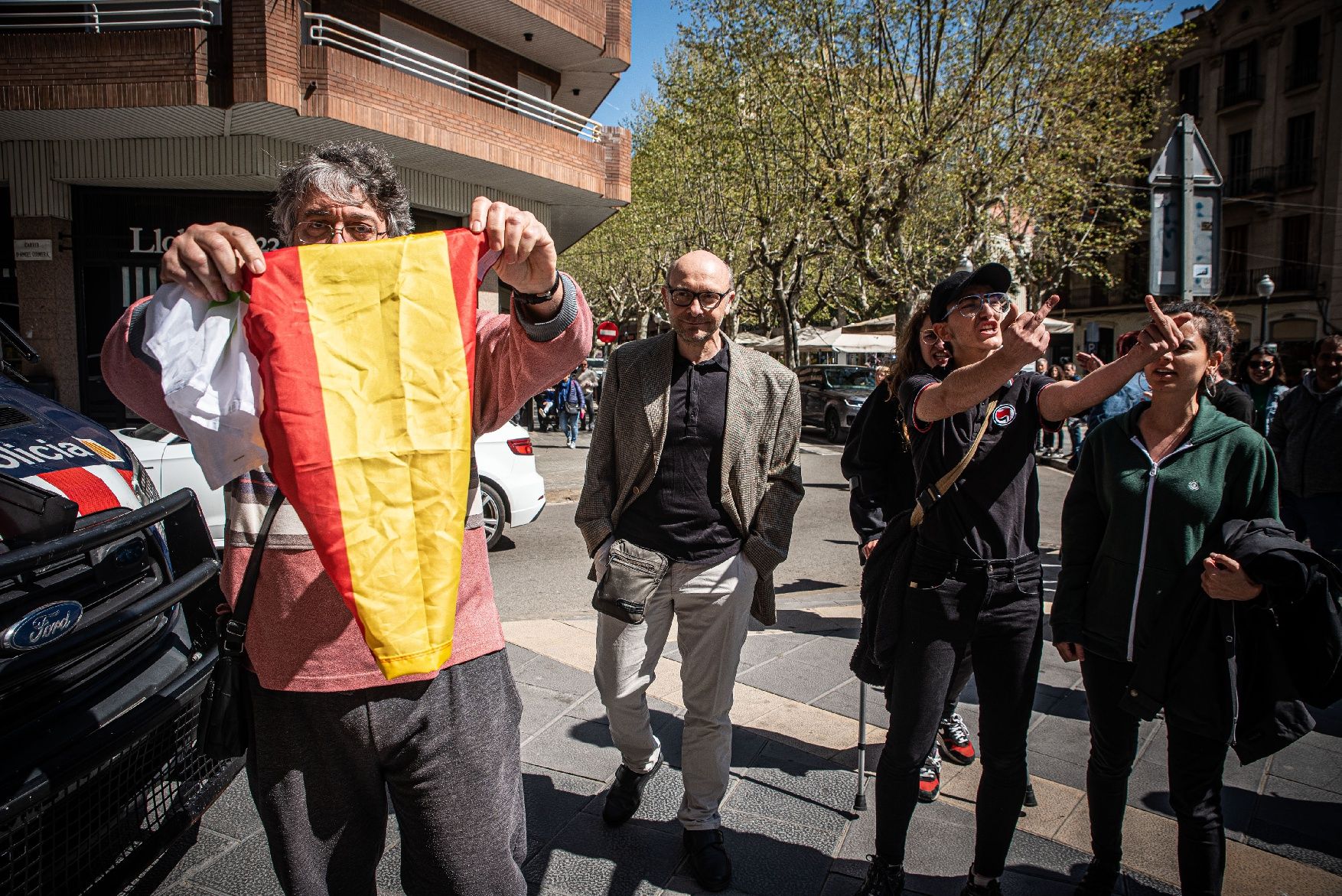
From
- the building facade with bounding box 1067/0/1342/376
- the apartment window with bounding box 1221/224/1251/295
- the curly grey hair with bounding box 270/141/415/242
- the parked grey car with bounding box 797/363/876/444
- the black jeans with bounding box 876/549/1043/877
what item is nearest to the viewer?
the curly grey hair with bounding box 270/141/415/242

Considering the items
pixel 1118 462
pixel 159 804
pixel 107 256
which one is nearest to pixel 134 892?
pixel 159 804

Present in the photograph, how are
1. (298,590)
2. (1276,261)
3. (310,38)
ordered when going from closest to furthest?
(298,590) → (310,38) → (1276,261)

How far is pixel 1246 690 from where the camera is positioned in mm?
2469

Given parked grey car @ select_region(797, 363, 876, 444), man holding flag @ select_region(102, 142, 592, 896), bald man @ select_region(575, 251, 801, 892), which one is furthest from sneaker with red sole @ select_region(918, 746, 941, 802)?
parked grey car @ select_region(797, 363, 876, 444)

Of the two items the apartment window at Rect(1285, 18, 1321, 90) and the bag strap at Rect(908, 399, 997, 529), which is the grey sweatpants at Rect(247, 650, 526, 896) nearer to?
the bag strap at Rect(908, 399, 997, 529)

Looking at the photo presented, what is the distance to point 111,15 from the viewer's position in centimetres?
1296

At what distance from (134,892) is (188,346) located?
1533 millimetres

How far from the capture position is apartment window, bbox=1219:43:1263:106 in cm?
3525

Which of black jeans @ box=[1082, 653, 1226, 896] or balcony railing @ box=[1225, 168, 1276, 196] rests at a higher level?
balcony railing @ box=[1225, 168, 1276, 196]

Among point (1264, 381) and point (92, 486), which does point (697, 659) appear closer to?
point (92, 486)

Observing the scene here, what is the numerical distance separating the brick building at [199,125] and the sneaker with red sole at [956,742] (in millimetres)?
11896

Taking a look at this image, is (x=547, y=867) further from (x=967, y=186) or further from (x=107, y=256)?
(x=967, y=186)

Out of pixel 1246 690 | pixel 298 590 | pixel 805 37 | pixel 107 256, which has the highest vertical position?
pixel 805 37

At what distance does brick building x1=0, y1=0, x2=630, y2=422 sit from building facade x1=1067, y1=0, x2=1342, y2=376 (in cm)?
2531
